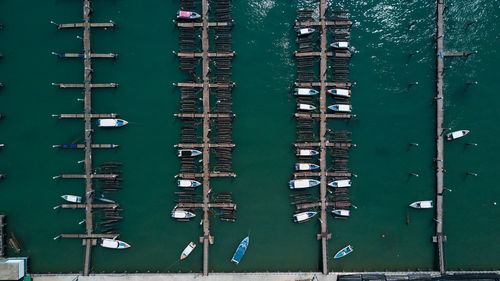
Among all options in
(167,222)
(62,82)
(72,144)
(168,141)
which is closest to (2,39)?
(62,82)

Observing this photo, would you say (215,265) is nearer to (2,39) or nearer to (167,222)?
(167,222)

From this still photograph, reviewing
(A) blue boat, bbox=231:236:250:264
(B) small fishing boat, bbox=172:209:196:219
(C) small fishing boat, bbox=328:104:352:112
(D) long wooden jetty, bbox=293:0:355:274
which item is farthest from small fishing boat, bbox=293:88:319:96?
(B) small fishing boat, bbox=172:209:196:219

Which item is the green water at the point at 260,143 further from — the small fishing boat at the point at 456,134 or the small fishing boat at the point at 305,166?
the small fishing boat at the point at 305,166

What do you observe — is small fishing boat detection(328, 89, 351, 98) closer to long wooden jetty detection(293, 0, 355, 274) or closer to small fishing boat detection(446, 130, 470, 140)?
long wooden jetty detection(293, 0, 355, 274)

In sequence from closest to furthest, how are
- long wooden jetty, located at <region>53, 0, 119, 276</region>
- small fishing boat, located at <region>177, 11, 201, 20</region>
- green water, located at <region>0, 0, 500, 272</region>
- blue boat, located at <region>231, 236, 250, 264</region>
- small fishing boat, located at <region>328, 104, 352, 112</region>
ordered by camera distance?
1. small fishing boat, located at <region>177, 11, 201, 20</region>
2. long wooden jetty, located at <region>53, 0, 119, 276</region>
3. small fishing boat, located at <region>328, 104, 352, 112</region>
4. blue boat, located at <region>231, 236, 250, 264</region>
5. green water, located at <region>0, 0, 500, 272</region>

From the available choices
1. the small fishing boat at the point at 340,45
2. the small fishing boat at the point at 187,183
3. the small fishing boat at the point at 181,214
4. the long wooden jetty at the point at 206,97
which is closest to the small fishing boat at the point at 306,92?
the small fishing boat at the point at 340,45

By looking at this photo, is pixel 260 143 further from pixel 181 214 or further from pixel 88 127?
pixel 88 127
